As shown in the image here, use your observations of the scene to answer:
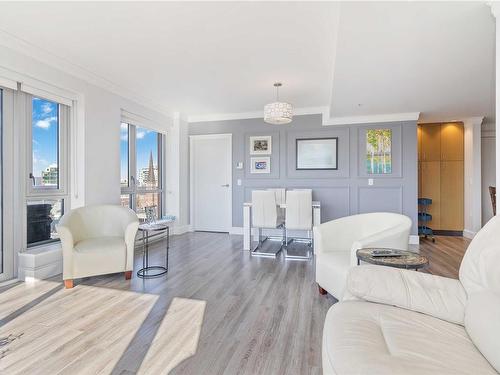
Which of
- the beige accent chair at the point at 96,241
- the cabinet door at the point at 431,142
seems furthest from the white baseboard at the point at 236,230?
the cabinet door at the point at 431,142

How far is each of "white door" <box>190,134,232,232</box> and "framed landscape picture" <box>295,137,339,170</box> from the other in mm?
1441

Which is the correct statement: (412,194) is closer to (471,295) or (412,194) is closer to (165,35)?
(471,295)

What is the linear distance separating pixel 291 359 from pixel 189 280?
5.38 feet

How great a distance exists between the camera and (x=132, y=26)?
2.55 m

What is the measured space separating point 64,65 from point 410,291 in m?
4.04

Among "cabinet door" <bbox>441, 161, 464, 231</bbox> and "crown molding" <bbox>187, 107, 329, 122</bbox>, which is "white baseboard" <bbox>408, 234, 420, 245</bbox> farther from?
"crown molding" <bbox>187, 107, 329, 122</bbox>

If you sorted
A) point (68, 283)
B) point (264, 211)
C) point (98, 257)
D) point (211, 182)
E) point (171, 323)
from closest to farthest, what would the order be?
point (171, 323)
point (68, 283)
point (98, 257)
point (264, 211)
point (211, 182)

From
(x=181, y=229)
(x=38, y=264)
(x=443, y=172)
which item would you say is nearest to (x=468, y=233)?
(x=443, y=172)

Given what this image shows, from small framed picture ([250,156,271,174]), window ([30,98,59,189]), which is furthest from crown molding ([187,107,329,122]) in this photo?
window ([30,98,59,189])

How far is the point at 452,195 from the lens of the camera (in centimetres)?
566

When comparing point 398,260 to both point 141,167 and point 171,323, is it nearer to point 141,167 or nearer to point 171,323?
point 171,323

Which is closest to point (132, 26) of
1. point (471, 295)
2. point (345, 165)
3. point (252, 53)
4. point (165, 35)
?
point (165, 35)

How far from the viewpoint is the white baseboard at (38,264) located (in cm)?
300

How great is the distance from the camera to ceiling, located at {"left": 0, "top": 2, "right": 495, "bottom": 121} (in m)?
2.22
